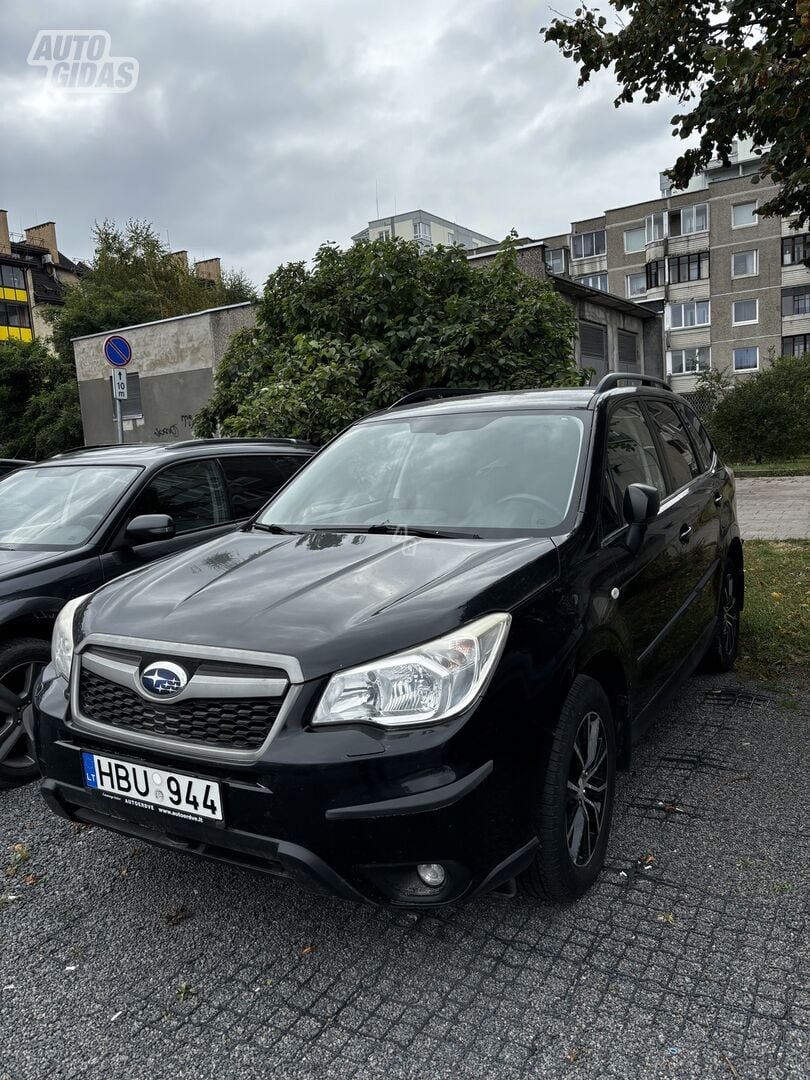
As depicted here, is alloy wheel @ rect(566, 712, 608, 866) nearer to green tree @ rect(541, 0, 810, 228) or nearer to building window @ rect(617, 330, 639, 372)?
green tree @ rect(541, 0, 810, 228)

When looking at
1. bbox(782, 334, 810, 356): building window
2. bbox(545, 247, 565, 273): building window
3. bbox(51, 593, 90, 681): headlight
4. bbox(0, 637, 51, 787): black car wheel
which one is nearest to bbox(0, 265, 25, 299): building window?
bbox(545, 247, 565, 273): building window

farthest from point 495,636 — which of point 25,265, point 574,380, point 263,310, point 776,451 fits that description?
point 25,265

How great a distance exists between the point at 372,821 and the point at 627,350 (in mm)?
21532

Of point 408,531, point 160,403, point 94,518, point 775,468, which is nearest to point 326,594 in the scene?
point 408,531

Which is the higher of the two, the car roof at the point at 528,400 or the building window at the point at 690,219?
the building window at the point at 690,219

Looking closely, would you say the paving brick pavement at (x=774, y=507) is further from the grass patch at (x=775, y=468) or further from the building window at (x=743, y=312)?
the building window at (x=743, y=312)

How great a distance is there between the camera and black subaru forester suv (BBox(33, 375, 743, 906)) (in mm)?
2213

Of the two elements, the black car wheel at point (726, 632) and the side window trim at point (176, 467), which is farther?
the black car wheel at point (726, 632)

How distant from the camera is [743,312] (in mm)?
50156

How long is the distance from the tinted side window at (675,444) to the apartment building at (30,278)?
193 ft

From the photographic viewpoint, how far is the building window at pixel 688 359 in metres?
50.5

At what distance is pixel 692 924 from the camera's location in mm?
2629

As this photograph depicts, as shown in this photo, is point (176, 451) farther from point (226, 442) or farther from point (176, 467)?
point (226, 442)

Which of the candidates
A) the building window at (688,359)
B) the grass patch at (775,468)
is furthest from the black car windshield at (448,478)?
the building window at (688,359)
